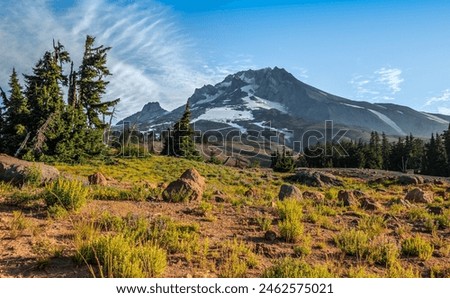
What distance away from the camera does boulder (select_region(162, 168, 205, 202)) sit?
11695 mm

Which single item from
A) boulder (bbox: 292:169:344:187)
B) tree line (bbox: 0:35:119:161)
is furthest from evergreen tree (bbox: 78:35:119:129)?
boulder (bbox: 292:169:344:187)

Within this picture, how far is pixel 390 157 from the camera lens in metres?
83.6

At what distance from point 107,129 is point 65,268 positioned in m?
44.8

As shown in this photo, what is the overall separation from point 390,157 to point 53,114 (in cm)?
7751

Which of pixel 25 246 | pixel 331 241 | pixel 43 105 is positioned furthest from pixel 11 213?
pixel 43 105

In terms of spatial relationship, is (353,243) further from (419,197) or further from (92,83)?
(92,83)

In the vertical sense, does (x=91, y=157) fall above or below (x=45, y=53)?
below

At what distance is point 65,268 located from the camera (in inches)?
215

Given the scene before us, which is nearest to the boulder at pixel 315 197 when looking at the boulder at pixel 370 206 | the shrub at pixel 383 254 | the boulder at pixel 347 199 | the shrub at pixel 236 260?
the boulder at pixel 347 199

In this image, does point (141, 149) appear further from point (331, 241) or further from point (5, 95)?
point (331, 241)

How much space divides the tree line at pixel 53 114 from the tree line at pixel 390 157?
137ft

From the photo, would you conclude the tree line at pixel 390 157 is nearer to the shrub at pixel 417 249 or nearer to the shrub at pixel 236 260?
the shrub at pixel 417 249

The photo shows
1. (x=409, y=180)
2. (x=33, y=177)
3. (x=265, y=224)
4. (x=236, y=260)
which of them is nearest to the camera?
(x=236, y=260)

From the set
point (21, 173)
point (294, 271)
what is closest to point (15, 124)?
point (21, 173)
